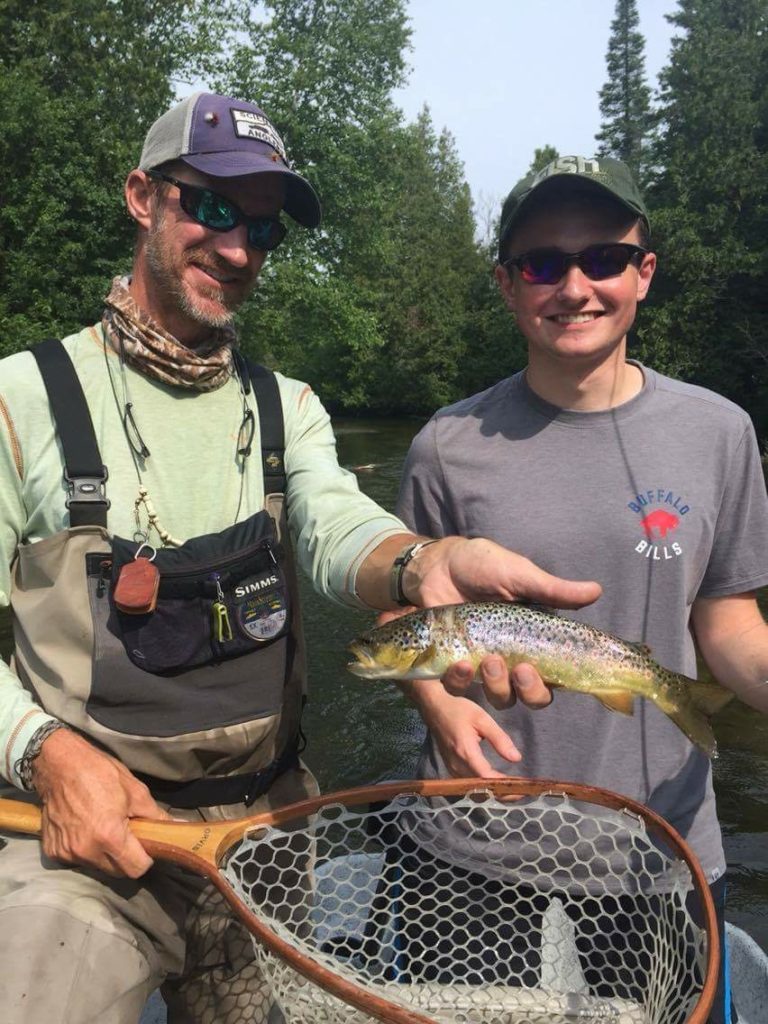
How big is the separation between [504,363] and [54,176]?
28.7 meters

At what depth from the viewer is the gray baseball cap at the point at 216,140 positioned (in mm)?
2604

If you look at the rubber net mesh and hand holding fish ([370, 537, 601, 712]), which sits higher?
hand holding fish ([370, 537, 601, 712])

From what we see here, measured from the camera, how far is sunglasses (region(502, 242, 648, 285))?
105 inches

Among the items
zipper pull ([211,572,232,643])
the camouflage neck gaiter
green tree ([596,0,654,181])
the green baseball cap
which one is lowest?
zipper pull ([211,572,232,643])

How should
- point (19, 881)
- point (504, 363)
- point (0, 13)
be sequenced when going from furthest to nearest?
1. point (504, 363)
2. point (0, 13)
3. point (19, 881)

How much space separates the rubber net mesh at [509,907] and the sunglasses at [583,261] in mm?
1581

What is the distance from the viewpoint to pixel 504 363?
4750cm

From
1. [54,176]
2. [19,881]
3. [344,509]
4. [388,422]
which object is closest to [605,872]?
[344,509]

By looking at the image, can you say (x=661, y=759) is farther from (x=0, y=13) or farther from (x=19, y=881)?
(x=0, y=13)

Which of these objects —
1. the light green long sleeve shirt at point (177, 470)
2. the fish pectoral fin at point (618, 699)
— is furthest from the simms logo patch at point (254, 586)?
the fish pectoral fin at point (618, 699)

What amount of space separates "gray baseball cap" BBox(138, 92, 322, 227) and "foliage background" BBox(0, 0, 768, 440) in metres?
20.8

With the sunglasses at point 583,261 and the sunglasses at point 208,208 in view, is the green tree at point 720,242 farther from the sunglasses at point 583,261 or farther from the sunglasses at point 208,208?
the sunglasses at point 208,208

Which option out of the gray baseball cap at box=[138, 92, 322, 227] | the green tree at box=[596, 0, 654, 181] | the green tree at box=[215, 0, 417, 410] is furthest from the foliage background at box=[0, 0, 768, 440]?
the gray baseball cap at box=[138, 92, 322, 227]

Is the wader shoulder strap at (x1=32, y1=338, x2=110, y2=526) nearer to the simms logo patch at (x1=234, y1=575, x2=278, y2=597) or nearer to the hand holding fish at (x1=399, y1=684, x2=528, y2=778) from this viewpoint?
the simms logo patch at (x1=234, y1=575, x2=278, y2=597)
